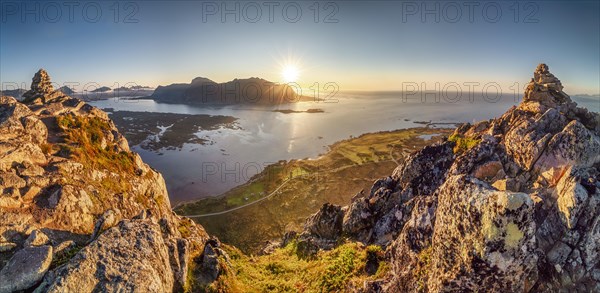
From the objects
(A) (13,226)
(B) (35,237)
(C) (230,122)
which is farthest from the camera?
(C) (230,122)

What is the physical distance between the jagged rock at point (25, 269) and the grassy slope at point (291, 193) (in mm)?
31043

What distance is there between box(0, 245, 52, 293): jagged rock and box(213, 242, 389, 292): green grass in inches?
304

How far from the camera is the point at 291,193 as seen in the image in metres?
63.8

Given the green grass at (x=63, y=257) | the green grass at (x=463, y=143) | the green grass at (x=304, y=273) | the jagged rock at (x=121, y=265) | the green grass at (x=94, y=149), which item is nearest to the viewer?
the jagged rock at (x=121, y=265)

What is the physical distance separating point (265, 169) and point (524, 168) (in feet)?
229

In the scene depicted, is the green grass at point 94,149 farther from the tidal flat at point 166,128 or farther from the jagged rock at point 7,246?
the tidal flat at point 166,128

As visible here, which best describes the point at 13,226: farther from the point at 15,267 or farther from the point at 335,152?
the point at 335,152

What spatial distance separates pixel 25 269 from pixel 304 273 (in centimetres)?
1667

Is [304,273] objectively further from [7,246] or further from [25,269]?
[7,246]

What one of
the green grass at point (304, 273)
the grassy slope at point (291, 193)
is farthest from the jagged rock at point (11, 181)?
the grassy slope at point (291, 193)

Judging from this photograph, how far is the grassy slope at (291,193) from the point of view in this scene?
158 ft

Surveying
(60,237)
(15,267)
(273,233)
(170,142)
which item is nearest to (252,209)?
(273,233)

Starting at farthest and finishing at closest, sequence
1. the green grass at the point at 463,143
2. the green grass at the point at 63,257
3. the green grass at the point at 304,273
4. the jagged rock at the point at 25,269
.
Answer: the green grass at the point at 463,143 < the green grass at the point at 304,273 < the green grass at the point at 63,257 < the jagged rock at the point at 25,269

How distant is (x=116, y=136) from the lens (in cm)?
3178
